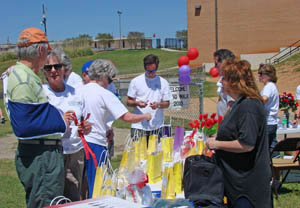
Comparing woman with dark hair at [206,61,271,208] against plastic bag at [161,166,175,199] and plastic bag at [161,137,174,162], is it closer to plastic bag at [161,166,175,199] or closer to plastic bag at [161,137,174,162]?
plastic bag at [161,166,175,199]

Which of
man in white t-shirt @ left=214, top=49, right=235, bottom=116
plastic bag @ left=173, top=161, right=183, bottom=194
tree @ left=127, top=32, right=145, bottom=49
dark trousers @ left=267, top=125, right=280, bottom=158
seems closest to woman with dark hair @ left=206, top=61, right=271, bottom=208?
plastic bag @ left=173, top=161, right=183, bottom=194

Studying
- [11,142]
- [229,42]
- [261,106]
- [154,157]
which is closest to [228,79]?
[261,106]

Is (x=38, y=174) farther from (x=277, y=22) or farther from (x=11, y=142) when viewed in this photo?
(x=277, y=22)

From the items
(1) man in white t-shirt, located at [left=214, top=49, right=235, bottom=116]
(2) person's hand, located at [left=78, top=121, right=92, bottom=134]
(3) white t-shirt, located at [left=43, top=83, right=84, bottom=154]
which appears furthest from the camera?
(1) man in white t-shirt, located at [left=214, top=49, right=235, bottom=116]

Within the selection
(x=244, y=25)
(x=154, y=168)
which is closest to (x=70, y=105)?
(x=154, y=168)

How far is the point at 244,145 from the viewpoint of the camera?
8.00ft

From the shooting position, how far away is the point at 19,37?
2443mm

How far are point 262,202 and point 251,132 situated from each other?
1.81ft

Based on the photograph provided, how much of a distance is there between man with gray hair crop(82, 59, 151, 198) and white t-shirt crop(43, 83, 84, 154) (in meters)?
0.15

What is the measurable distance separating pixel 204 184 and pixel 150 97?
2.41 metres

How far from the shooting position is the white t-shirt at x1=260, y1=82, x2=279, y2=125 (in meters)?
4.95

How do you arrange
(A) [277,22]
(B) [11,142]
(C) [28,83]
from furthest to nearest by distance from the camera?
1. (A) [277,22]
2. (B) [11,142]
3. (C) [28,83]

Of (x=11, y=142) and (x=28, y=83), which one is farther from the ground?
(x=28, y=83)

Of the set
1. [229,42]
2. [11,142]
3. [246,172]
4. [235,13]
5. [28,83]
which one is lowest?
[11,142]
